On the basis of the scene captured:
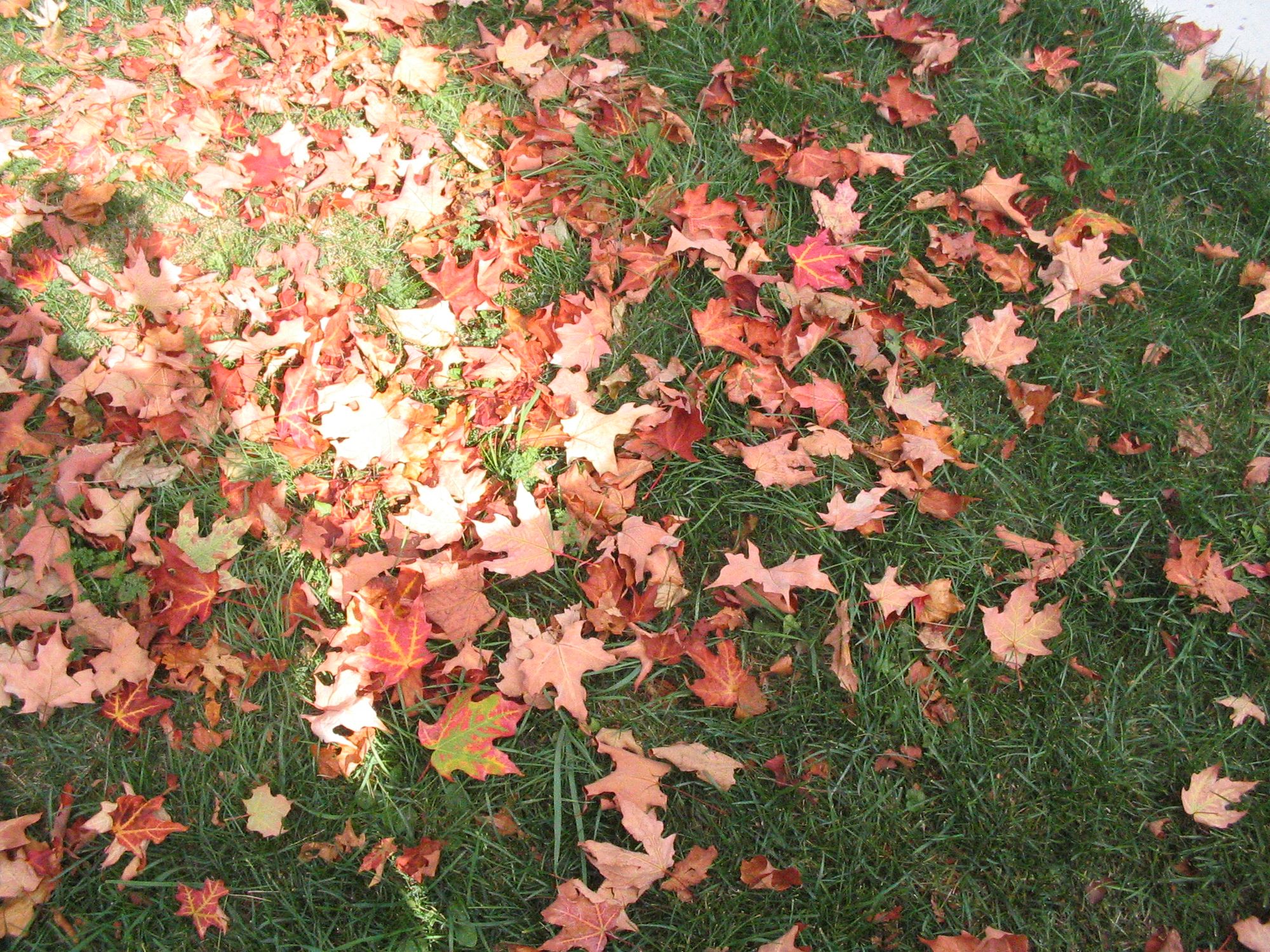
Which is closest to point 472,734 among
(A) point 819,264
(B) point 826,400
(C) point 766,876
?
(C) point 766,876

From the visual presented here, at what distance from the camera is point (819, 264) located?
2672mm

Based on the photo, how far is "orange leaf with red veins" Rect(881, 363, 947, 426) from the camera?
97.0 inches

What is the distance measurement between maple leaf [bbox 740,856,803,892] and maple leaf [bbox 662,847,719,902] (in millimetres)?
77

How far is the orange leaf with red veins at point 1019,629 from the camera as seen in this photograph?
2141mm

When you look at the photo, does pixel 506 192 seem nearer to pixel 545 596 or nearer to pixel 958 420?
pixel 545 596

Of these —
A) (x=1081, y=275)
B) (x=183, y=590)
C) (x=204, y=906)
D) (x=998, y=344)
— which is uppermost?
(x=1081, y=275)

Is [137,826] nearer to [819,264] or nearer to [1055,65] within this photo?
[819,264]

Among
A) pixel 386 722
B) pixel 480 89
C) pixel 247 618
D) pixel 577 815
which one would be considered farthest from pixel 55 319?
pixel 577 815

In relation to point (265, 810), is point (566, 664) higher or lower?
higher

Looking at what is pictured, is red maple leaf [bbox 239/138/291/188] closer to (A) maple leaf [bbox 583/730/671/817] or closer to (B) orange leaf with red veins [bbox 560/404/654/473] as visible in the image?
(B) orange leaf with red veins [bbox 560/404/654/473]

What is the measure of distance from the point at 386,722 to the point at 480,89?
7.66 feet

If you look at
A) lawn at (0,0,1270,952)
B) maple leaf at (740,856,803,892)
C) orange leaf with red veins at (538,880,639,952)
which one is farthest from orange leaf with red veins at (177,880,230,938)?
maple leaf at (740,856,803,892)

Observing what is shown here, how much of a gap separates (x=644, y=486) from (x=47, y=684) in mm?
1627

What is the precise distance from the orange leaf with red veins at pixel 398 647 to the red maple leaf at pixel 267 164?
1.88 meters
